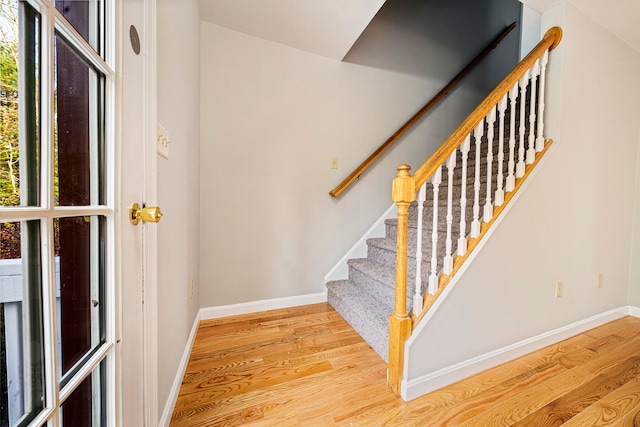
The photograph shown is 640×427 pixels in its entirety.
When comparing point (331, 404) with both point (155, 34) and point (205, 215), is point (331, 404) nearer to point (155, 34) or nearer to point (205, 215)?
point (205, 215)

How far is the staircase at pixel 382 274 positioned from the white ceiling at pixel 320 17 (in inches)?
32.1

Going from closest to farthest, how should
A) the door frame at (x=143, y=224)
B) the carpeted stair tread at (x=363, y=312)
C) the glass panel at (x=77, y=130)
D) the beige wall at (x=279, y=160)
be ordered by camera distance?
the glass panel at (x=77, y=130) → the door frame at (x=143, y=224) → the carpeted stair tread at (x=363, y=312) → the beige wall at (x=279, y=160)

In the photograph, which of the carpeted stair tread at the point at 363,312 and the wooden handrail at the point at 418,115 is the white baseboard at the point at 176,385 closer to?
the carpeted stair tread at the point at 363,312

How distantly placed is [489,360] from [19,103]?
6.70 ft

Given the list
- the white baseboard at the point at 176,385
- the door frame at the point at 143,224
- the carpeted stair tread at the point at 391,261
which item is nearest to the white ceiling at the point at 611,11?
the carpeted stair tread at the point at 391,261

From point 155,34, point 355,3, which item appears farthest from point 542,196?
point 155,34

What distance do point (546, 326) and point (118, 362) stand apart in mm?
2309

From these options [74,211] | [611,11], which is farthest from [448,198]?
[611,11]

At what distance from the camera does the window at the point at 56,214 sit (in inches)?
14.1

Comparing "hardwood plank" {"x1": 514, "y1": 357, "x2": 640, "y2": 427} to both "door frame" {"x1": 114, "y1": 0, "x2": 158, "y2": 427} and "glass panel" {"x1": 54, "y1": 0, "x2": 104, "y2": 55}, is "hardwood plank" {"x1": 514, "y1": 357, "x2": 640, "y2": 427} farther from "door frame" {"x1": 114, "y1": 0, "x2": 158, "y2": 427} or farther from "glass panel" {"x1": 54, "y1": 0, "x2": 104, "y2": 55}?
"glass panel" {"x1": 54, "y1": 0, "x2": 104, "y2": 55}

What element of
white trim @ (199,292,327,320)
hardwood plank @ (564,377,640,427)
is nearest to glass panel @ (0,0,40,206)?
white trim @ (199,292,327,320)

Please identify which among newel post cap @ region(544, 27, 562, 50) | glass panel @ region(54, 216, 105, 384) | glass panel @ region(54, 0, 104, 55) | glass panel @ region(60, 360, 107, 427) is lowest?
glass panel @ region(60, 360, 107, 427)

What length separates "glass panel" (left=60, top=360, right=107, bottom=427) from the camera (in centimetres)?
49

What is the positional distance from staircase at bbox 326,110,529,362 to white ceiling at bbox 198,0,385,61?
1.50 metres
